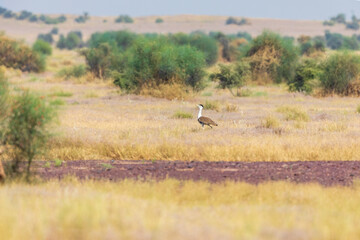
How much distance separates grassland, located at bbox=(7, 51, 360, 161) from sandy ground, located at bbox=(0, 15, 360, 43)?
10799 centimetres

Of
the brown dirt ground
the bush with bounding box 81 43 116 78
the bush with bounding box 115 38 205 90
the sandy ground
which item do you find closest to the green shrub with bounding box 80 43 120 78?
the bush with bounding box 81 43 116 78

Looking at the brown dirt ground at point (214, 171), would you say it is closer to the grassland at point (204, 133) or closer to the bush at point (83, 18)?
the grassland at point (204, 133)

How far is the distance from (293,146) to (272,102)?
13.5 m

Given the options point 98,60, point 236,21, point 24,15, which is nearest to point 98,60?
point 98,60

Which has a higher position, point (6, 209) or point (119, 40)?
point (6, 209)

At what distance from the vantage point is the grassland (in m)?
15.7

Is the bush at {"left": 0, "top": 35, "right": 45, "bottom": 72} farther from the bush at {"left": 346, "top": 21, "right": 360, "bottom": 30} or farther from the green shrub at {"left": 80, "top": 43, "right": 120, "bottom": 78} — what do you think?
the bush at {"left": 346, "top": 21, "right": 360, "bottom": 30}

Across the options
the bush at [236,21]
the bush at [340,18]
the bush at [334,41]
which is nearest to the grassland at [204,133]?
the bush at [334,41]

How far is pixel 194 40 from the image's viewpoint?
66.0 meters

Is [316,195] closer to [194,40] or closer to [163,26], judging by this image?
[194,40]

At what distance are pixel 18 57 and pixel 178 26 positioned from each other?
95356 millimetres

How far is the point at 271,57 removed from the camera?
42219 mm

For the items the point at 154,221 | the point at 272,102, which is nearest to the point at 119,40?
the point at 272,102

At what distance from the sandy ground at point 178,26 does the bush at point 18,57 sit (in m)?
78.2
